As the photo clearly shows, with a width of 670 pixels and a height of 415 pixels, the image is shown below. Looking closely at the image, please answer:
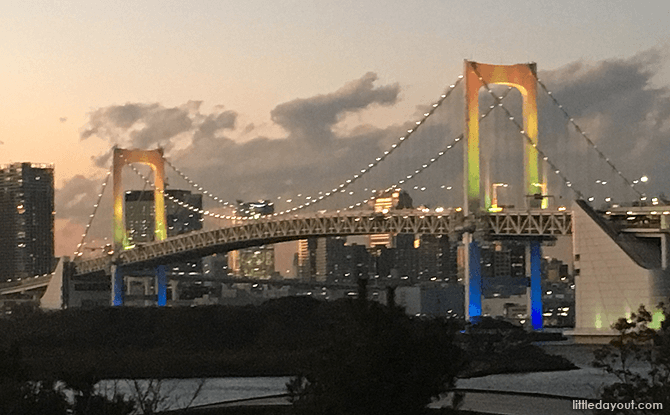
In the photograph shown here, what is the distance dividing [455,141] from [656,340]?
97.7ft

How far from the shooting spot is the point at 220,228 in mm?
62500

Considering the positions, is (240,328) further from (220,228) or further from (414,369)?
(414,369)

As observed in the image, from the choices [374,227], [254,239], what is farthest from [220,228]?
[374,227]

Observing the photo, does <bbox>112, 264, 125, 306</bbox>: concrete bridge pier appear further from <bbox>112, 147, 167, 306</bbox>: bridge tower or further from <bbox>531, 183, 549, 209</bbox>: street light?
<bbox>531, 183, 549, 209</bbox>: street light

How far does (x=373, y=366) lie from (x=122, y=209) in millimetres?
58577

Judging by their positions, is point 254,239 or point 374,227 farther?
point 254,239

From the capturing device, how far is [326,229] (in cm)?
5556

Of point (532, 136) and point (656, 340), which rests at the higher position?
point (532, 136)

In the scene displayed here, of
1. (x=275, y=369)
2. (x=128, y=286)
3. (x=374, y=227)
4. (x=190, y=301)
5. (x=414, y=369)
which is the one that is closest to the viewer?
(x=414, y=369)

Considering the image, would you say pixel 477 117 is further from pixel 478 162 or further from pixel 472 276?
pixel 472 276

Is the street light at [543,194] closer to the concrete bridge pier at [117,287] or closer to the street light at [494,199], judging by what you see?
the street light at [494,199]

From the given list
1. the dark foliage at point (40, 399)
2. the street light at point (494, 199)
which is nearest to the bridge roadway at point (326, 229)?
the street light at point (494, 199)

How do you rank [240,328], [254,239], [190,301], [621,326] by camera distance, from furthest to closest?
[190,301] < [254,239] < [240,328] < [621,326]

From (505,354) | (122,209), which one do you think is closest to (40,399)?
(505,354)
